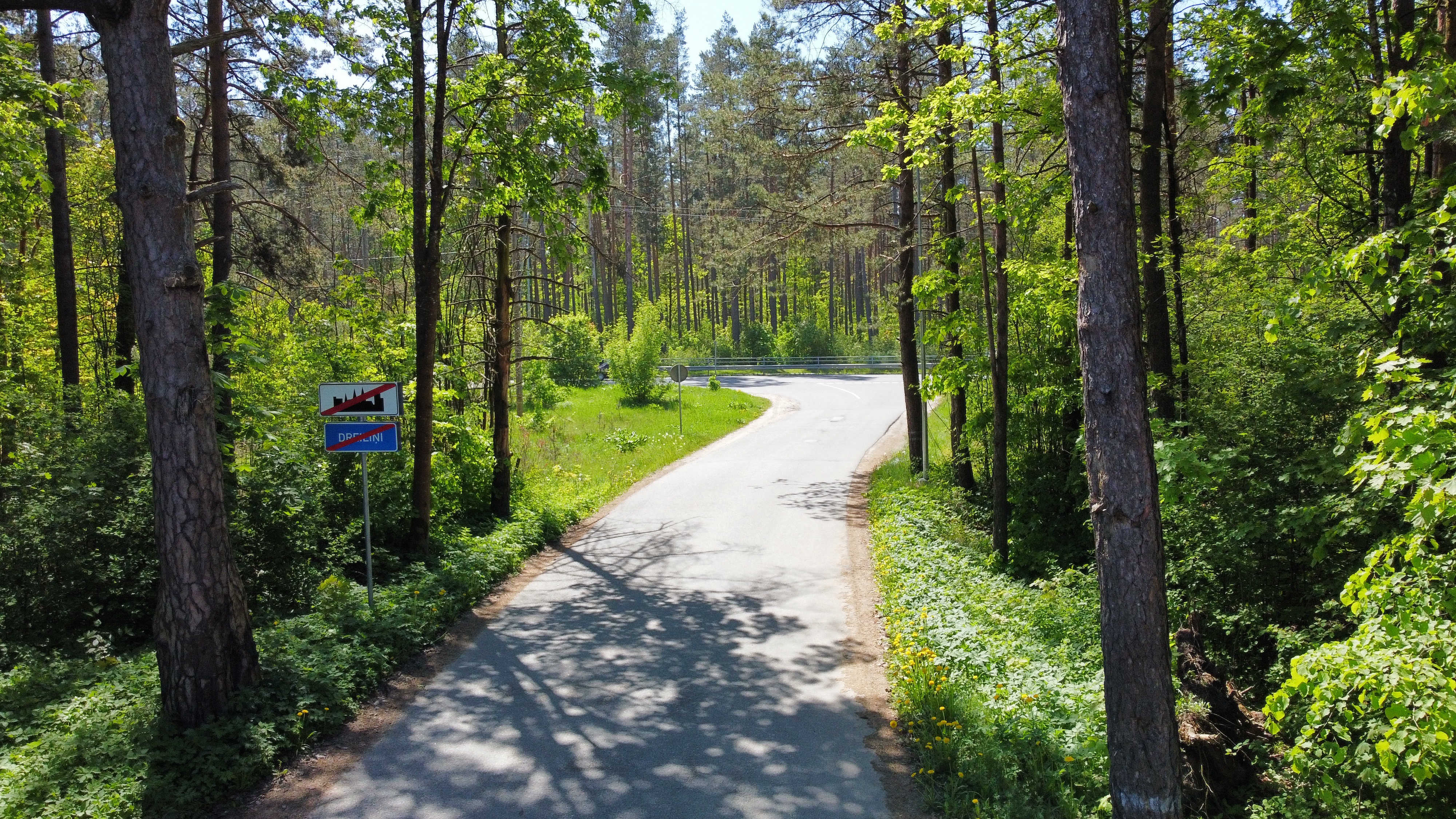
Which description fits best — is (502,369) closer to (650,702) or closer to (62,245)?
(62,245)

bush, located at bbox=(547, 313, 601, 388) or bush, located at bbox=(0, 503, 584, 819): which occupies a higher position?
bush, located at bbox=(547, 313, 601, 388)

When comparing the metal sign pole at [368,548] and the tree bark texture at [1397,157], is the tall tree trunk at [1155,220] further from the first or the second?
the metal sign pole at [368,548]

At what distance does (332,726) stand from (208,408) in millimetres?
2613

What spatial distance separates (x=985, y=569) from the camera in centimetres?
1068

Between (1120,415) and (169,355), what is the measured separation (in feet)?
20.9

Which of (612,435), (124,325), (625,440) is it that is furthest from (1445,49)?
(612,435)

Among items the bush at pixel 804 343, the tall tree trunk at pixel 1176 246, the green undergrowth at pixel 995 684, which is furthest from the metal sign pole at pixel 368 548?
the bush at pixel 804 343

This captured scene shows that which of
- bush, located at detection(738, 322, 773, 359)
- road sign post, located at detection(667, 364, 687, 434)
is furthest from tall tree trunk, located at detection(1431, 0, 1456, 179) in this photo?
bush, located at detection(738, 322, 773, 359)

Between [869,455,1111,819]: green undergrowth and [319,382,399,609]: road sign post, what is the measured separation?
5617 mm

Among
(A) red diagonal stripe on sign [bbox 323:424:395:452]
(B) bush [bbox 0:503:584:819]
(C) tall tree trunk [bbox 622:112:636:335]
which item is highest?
(C) tall tree trunk [bbox 622:112:636:335]

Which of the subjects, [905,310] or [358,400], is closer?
[358,400]

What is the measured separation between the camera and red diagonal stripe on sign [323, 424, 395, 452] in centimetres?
878

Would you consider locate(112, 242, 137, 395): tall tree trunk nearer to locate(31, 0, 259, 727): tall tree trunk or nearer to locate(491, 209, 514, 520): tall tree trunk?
locate(491, 209, 514, 520): tall tree trunk

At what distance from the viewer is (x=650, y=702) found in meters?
7.02
